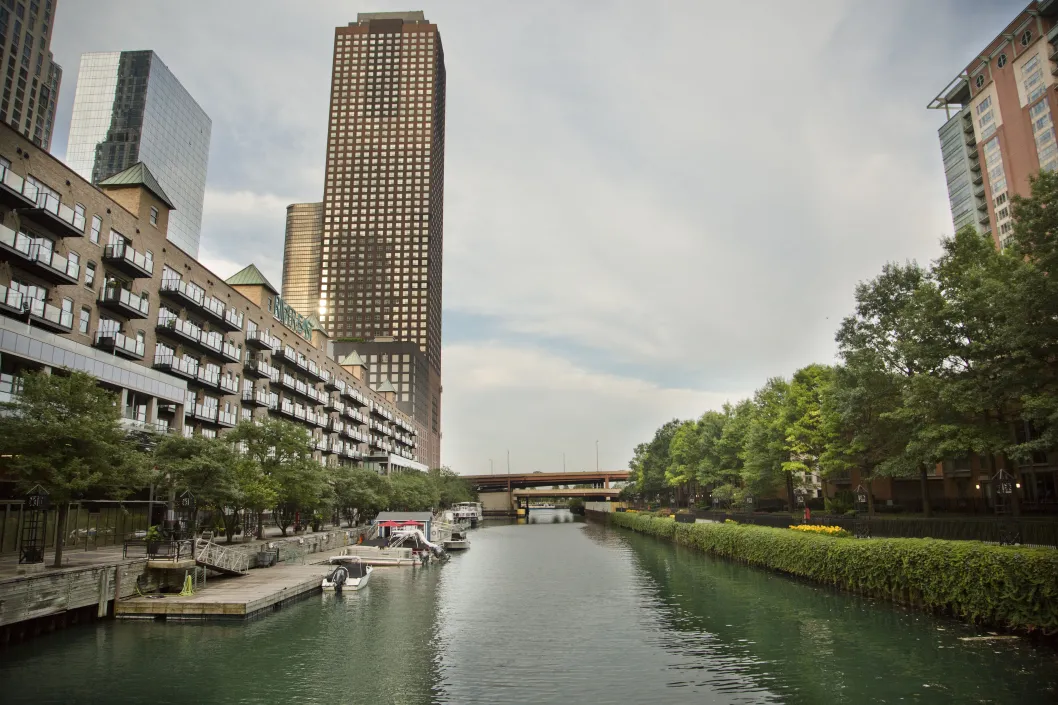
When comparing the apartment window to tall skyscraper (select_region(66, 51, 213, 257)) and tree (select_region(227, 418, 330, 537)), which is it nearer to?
tree (select_region(227, 418, 330, 537))

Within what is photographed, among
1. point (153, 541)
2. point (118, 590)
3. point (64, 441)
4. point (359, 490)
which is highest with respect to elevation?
point (64, 441)

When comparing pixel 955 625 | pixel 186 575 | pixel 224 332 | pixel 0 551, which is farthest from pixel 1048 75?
pixel 0 551

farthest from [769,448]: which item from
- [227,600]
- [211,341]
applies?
[211,341]

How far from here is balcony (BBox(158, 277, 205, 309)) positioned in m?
55.8

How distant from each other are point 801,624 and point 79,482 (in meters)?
31.5

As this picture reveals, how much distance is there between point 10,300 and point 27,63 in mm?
145009

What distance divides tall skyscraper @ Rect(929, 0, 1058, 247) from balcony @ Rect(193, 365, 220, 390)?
11367 cm

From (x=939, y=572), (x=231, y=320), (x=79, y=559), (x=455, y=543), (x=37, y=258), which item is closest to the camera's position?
(x=939, y=572)

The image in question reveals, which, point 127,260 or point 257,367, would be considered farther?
point 257,367

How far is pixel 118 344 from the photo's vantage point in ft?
158

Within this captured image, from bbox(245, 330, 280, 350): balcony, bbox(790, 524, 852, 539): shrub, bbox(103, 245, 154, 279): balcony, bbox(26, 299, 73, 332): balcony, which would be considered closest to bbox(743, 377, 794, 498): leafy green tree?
bbox(790, 524, 852, 539): shrub

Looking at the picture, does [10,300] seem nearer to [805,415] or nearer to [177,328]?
[177,328]

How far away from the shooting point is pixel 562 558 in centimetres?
6569

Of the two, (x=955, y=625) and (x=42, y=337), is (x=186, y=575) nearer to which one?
(x=42, y=337)
